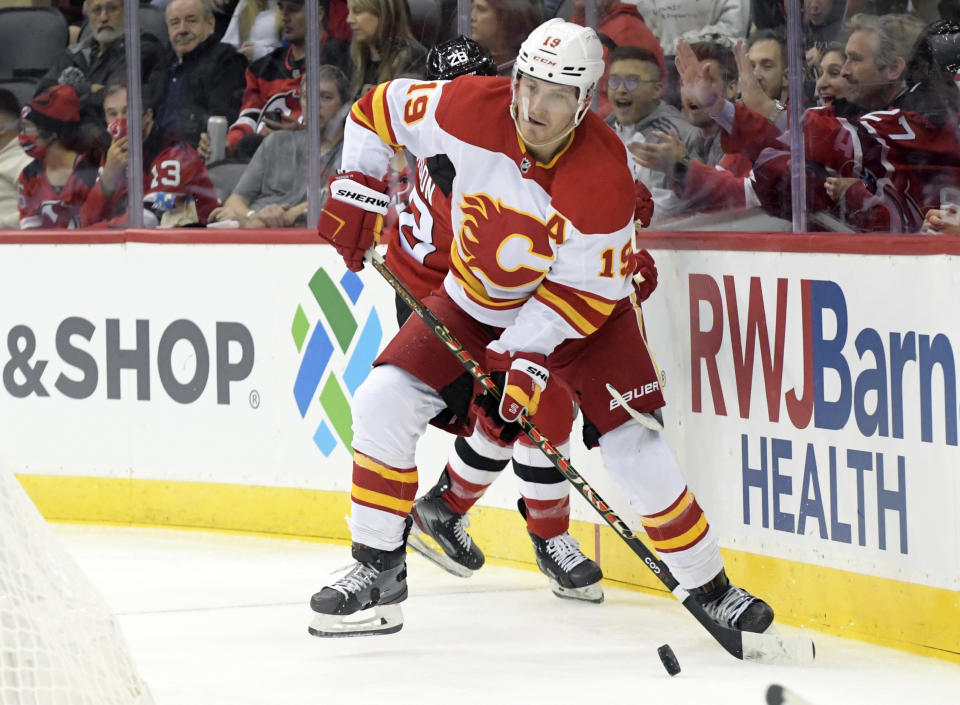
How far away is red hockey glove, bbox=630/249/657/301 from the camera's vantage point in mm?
3611

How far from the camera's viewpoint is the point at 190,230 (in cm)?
476

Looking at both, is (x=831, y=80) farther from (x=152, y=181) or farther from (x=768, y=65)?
(x=152, y=181)

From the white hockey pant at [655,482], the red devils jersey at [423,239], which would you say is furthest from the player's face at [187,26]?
the white hockey pant at [655,482]

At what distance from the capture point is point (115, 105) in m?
4.96

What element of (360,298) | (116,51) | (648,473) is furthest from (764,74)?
(116,51)

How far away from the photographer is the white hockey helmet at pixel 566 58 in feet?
10.5

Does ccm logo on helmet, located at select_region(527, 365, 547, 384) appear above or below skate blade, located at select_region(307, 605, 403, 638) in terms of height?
above

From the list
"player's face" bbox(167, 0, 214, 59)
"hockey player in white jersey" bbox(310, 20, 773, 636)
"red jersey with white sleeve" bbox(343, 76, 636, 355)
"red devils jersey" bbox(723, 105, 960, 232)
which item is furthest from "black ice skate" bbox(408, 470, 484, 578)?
"player's face" bbox(167, 0, 214, 59)

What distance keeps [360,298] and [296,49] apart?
2.62 feet

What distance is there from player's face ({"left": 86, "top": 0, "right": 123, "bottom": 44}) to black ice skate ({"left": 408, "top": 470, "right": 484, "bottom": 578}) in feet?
6.32

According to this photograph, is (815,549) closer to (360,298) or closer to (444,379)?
(444,379)

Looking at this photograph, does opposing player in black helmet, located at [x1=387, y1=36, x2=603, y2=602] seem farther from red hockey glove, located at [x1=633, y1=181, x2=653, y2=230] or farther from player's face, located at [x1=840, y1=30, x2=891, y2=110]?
player's face, located at [x1=840, y1=30, x2=891, y2=110]

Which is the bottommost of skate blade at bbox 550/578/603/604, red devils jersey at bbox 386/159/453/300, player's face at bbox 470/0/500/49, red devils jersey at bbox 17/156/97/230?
skate blade at bbox 550/578/603/604

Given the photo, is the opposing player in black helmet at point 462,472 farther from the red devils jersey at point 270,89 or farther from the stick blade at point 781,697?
the stick blade at point 781,697
